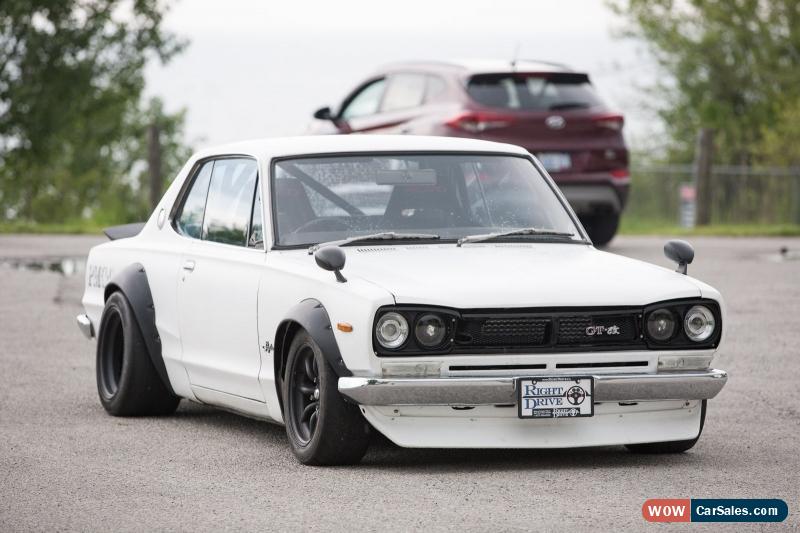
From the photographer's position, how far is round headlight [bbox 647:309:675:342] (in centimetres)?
703

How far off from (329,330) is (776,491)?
6.29 ft

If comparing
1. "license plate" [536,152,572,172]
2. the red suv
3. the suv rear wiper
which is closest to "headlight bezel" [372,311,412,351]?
the red suv

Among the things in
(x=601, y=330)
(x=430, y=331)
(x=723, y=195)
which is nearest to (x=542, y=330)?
(x=601, y=330)

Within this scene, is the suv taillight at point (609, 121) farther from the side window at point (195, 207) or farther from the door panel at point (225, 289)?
the door panel at point (225, 289)

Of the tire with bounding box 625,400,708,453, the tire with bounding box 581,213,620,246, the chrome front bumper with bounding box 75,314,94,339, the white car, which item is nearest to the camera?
the white car

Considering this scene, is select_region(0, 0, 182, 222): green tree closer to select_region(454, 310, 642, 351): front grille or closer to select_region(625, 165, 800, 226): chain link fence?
select_region(625, 165, 800, 226): chain link fence

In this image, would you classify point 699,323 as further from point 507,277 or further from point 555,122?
point 555,122

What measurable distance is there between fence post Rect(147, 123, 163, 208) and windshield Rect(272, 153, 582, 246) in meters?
16.5

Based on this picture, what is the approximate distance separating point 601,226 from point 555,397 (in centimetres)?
1160

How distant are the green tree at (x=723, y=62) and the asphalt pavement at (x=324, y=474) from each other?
39.9 meters

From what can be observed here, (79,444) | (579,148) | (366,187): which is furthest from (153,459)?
(579,148)

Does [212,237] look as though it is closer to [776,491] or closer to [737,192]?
[776,491]

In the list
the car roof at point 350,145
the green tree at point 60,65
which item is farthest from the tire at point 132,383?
the green tree at point 60,65

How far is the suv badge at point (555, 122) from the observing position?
1680cm
